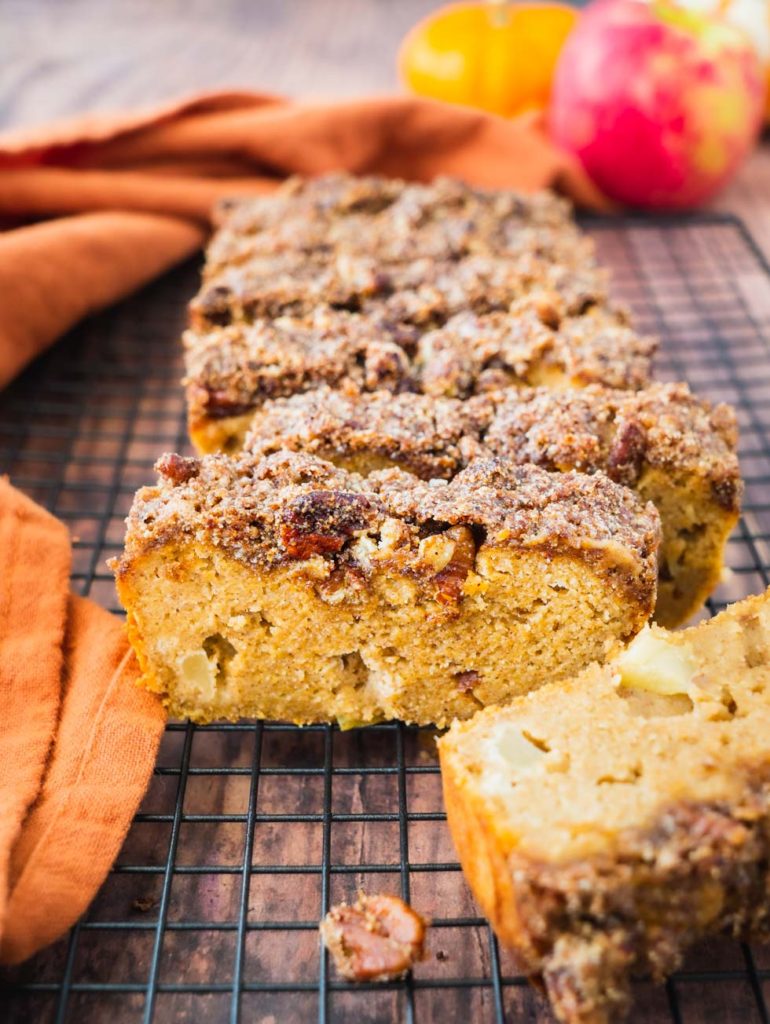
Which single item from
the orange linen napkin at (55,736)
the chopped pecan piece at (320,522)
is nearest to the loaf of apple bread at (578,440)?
the chopped pecan piece at (320,522)

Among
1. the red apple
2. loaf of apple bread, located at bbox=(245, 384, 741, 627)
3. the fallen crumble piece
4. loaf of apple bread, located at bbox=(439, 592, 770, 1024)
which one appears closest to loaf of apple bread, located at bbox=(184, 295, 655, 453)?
loaf of apple bread, located at bbox=(245, 384, 741, 627)

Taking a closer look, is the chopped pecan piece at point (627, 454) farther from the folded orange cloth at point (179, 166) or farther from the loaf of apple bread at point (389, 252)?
the folded orange cloth at point (179, 166)

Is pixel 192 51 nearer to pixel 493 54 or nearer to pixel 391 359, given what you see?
pixel 493 54

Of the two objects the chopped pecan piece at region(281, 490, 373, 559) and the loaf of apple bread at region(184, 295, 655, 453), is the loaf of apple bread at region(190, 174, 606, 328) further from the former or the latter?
the chopped pecan piece at region(281, 490, 373, 559)

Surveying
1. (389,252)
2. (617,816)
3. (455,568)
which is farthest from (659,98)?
(617,816)

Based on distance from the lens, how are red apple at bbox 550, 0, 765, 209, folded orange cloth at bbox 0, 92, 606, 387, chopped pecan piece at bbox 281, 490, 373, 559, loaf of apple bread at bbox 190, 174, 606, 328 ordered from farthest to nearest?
red apple at bbox 550, 0, 765, 209 → folded orange cloth at bbox 0, 92, 606, 387 → loaf of apple bread at bbox 190, 174, 606, 328 → chopped pecan piece at bbox 281, 490, 373, 559

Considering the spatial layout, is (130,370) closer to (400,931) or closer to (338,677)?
(338,677)
